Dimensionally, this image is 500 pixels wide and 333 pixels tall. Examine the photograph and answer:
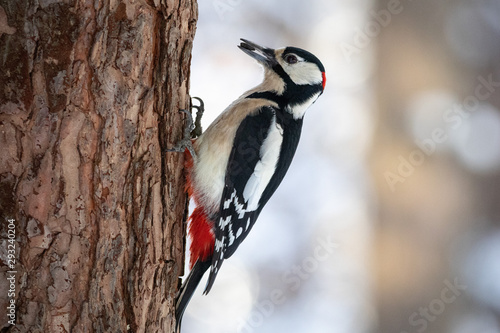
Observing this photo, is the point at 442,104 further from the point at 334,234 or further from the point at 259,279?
the point at 259,279

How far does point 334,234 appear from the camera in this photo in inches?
142

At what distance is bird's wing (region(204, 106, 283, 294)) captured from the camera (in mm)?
2104

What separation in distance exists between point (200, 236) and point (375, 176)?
5.98 ft

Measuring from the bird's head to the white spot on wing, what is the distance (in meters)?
0.26

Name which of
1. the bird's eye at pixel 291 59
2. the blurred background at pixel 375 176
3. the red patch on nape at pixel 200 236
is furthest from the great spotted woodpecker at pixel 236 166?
the blurred background at pixel 375 176

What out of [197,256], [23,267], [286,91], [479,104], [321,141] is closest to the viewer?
[23,267]

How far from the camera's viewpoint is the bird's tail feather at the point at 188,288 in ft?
5.75

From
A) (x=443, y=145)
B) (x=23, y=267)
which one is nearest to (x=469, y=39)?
(x=443, y=145)

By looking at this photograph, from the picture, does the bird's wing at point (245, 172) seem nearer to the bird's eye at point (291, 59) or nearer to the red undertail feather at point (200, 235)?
the red undertail feather at point (200, 235)

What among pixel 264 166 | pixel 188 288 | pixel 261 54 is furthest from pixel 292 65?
pixel 188 288

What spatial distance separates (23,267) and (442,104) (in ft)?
9.14

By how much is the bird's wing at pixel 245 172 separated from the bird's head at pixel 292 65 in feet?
0.79

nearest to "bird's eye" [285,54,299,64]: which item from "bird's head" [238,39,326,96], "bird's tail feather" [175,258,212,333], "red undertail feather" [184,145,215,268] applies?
"bird's head" [238,39,326,96]

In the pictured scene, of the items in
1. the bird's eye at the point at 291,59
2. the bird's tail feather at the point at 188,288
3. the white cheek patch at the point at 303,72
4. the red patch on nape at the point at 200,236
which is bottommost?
the bird's tail feather at the point at 188,288
